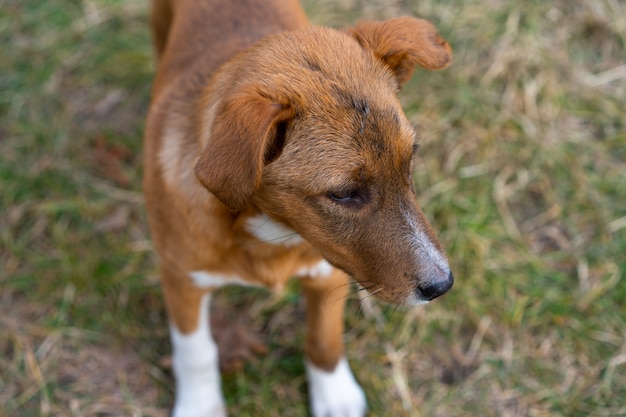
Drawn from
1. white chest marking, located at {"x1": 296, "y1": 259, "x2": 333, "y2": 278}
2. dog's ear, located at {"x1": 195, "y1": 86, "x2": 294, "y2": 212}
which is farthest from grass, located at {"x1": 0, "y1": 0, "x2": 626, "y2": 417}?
dog's ear, located at {"x1": 195, "y1": 86, "x2": 294, "y2": 212}

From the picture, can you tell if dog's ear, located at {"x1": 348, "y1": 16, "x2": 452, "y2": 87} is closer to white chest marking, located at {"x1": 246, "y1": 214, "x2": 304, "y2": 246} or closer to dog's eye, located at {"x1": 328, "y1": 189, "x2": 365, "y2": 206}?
dog's eye, located at {"x1": 328, "y1": 189, "x2": 365, "y2": 206}

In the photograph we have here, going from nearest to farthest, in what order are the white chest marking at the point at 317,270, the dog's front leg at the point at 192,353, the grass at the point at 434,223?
the white chest marking at the point at 317,270 → the dog's front leg at the point at 192,353 → the grass at the point at 434,223

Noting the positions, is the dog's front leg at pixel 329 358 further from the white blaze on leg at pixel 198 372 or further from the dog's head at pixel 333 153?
the dog's head at pixel 333 153

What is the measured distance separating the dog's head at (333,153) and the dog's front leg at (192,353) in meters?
0.83

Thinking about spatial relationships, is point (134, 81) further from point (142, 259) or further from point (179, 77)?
point (179, 77)

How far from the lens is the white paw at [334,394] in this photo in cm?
372

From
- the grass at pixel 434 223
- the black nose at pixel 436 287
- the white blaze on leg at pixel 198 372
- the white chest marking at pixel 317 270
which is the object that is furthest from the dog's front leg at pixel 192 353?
the black nose at pixel 436 287

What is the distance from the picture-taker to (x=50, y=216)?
4.43 m

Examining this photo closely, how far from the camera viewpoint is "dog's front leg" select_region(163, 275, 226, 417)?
330cm

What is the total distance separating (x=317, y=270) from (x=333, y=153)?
88cm

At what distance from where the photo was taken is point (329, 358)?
366cm

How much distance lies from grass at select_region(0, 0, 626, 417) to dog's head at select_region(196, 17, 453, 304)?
4.67 feet

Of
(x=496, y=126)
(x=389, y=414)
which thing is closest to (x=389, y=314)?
(x=389, y=414)

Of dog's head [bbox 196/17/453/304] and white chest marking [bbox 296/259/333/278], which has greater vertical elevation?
Result: dog's head [bbox 196/17/453/304]
